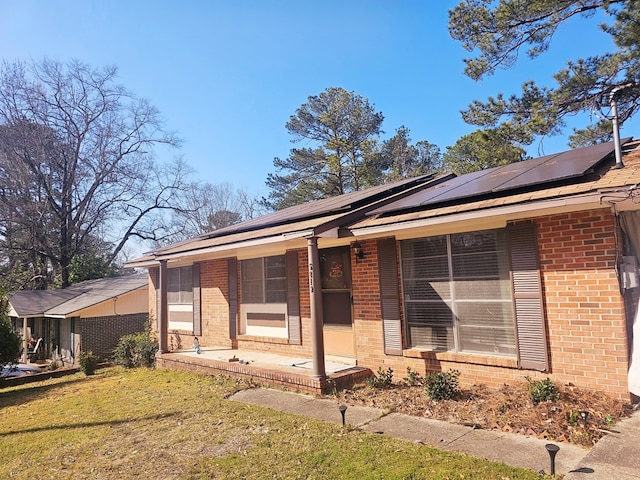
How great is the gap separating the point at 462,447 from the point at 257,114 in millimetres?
12286

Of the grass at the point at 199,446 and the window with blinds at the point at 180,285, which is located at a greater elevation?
the window with blinds at the point at 180,285

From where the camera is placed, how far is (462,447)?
443 centimetres

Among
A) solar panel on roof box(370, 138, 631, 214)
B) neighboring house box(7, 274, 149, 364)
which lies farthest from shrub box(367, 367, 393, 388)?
neighboring house box(7, 274, 149, 364)

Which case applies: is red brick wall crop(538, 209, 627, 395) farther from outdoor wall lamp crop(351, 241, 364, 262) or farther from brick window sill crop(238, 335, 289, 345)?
brick window sill crop(238, 335, 289, 345)

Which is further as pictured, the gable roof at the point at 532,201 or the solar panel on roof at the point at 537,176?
the solar panel on roof at the point at 537,176

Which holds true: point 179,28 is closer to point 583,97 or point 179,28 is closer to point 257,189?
point 583,97

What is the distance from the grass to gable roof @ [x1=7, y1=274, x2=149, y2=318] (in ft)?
28.2

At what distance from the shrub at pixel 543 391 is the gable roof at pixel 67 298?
15.0m

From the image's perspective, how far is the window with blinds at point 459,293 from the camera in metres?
6.25

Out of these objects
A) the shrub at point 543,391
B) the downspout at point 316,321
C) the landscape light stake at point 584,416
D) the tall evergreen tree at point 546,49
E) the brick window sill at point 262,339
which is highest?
the tall evergreen tree at point 546,49

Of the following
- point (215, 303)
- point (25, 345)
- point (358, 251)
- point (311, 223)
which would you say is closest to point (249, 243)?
point (311, 223)

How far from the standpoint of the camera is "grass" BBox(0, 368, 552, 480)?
4141 millimetres

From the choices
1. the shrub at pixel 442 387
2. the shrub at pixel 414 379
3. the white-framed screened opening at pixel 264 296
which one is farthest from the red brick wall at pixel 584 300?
the white-framed screened opening at pixel 264 296

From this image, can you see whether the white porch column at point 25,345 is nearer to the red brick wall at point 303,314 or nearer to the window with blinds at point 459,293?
the red brick wall at point 303,314
